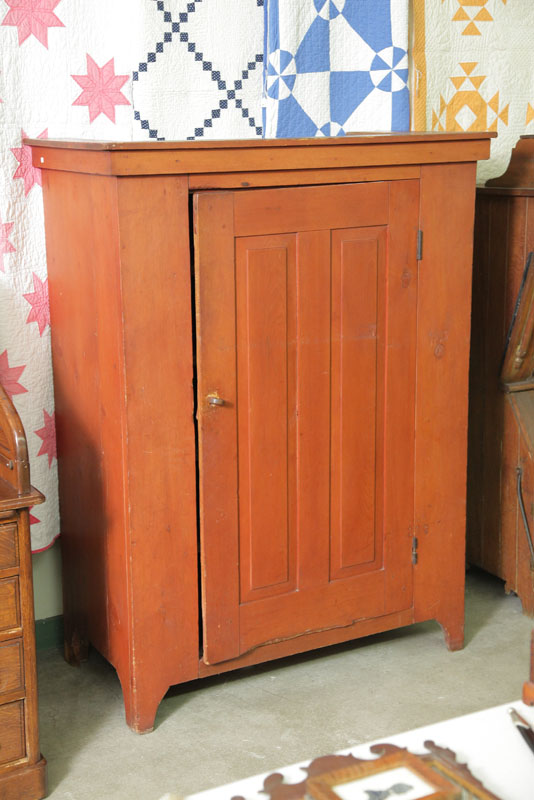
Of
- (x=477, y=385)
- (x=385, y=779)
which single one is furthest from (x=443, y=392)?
(x=385, y=779)

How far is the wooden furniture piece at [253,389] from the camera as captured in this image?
2350 millimetres

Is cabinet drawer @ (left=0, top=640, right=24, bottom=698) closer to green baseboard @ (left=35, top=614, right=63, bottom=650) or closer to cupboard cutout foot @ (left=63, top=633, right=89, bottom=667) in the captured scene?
cupboard cutout foot @ (left=63, top=633, right=89, bottom=667)

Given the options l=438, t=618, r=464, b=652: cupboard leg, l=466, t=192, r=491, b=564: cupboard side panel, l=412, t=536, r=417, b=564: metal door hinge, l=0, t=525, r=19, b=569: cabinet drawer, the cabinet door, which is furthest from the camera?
l=466, t=192, r=491, b=564: cupboard side panel

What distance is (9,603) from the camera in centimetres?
219

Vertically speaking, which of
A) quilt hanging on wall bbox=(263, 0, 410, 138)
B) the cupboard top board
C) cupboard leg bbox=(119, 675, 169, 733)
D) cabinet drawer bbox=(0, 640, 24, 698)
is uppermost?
quilt hanging on wall bbox=(263, 0, 410, 138)

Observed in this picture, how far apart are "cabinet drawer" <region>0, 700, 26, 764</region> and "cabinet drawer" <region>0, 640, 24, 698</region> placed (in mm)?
40

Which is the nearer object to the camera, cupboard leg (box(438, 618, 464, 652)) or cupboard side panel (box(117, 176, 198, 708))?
cupboard side panel (box(117, 176, 198, 708))

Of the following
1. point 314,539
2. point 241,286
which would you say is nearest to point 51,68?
point 241,286

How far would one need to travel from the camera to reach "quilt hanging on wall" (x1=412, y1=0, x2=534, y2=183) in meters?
3.27

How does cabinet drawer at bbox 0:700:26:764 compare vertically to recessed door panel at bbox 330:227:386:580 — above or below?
below

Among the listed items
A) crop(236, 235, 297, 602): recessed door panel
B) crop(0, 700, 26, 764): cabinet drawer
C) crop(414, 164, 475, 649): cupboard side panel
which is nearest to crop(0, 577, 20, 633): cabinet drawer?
crop(0, 700, 26, 764): cabinet drawer

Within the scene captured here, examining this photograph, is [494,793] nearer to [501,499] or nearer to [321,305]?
[321,305]

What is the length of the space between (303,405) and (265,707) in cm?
78

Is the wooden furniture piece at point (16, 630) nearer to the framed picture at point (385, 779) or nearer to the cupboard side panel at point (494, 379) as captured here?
the framed picture at point (385, 779)
